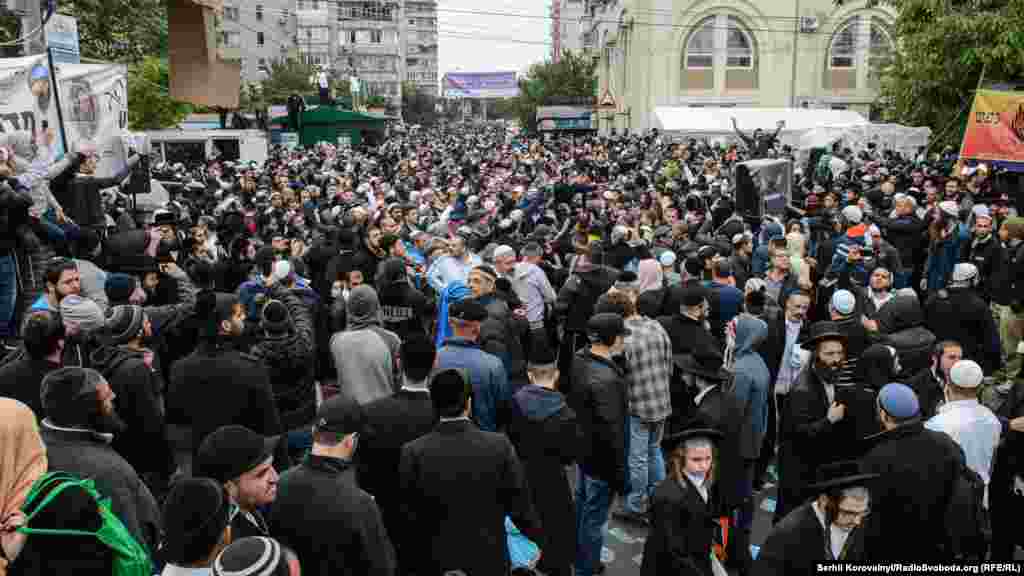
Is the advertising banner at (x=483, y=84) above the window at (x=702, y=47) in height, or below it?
above

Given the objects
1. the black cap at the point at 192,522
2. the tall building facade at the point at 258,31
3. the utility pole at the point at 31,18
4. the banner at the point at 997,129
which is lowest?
the black cap at the point at 192,522

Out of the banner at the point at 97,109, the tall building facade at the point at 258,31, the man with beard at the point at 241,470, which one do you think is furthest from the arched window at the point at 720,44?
the man with beard at the point at 241,470

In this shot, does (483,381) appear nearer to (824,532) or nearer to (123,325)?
(123,325)

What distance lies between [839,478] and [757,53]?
45.5m

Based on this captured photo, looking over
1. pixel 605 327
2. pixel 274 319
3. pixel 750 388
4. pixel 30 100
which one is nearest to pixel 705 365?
pixel 750 388

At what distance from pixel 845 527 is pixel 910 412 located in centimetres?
96

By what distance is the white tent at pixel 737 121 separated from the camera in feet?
85.4

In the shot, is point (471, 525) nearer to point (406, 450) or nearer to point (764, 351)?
point (406, 450)

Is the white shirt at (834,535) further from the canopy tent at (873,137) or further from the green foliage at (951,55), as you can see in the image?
the canopy tent at (873,137)

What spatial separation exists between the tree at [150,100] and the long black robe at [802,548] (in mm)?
28924

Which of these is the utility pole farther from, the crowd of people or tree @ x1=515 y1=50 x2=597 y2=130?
tree @ x1=515 y1=50 x2=597 y2=130

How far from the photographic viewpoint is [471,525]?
383 cm

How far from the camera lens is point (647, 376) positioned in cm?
564

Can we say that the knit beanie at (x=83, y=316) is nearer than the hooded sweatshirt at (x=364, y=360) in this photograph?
Yes
